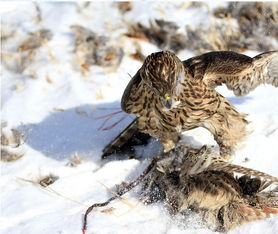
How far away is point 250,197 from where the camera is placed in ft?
11.6

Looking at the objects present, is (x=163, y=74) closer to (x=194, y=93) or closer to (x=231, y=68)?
(x=194, y=93)

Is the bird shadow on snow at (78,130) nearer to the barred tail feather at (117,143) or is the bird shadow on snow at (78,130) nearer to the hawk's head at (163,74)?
the barred tail feather at (117,143)

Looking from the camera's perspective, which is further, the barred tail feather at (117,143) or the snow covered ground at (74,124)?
the barred tail feather at (117,143)

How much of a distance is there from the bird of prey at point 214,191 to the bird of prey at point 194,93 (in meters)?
0.41

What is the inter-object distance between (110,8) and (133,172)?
2.66 m

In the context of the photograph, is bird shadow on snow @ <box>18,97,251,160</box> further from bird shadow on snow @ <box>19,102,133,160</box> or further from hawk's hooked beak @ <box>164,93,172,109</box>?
hawk's hooked beak @ <box>164,93,172,109</box>

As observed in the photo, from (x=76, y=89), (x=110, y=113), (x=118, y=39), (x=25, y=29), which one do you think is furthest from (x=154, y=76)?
(x=25, y=29)

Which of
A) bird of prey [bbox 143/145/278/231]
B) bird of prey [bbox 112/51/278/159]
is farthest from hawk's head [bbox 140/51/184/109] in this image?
bird of prey [bbox 143/145/278/231]

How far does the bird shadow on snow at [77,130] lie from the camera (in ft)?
15.4

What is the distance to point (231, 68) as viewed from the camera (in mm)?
4062

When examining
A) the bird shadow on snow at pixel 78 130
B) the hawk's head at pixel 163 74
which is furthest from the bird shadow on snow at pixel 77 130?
the hawk's head at pixel 163 74

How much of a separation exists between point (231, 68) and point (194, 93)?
1.34 feet

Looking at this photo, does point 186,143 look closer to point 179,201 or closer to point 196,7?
point 179,201

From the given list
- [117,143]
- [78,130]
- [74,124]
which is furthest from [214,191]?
[74,124]
